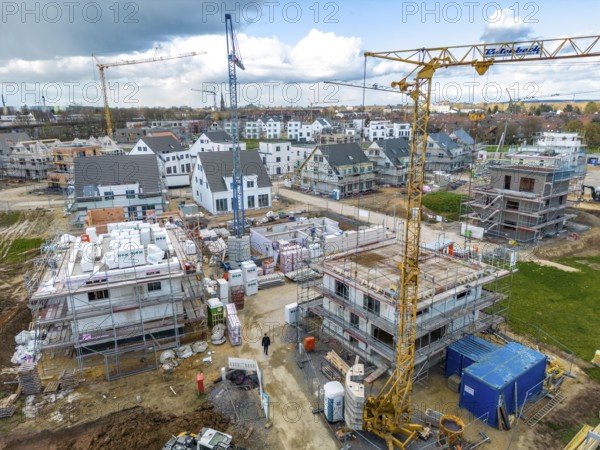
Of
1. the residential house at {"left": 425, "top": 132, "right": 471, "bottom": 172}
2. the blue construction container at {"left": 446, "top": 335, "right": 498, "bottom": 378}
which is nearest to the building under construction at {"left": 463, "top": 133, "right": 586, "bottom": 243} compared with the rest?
the blue construction container at {"left": 446, "top": 335, "right": 498, "bottom": 378}

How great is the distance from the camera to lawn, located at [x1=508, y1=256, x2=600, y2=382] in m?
22.9

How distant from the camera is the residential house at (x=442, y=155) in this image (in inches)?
2879

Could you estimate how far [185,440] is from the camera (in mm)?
15055

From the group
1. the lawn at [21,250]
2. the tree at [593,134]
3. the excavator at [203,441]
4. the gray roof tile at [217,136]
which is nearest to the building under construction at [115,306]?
the excavator at [203,441]

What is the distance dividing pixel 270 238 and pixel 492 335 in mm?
20299

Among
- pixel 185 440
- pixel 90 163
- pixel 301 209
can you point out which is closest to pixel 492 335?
pixel 185 440

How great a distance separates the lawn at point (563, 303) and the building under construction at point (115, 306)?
2062 cm

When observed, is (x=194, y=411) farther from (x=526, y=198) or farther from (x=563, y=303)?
(x=526, y=198)

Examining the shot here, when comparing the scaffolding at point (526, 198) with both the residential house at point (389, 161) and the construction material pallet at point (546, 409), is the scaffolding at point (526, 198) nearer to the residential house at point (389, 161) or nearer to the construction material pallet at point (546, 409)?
the residential house at point (389, 161)

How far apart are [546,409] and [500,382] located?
10.2ft

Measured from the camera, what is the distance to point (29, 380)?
1866 centimetres

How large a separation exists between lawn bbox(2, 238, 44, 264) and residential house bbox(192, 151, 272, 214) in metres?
18.8

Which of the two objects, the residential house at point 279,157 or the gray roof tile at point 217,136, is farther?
the gray roof tile at point 217,136

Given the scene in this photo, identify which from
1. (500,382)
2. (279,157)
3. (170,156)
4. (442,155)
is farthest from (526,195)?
(170,156)
